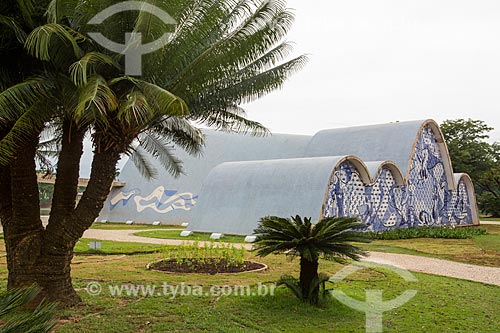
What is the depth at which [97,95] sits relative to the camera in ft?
18.1

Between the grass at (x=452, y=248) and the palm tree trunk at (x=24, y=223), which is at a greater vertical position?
the palm tree trunk at (x=24, y=223)

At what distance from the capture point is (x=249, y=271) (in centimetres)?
1067

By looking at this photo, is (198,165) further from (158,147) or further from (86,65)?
(86,65)

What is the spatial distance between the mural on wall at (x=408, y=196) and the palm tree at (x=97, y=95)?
42.1ft

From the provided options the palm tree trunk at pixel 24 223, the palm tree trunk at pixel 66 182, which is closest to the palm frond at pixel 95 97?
the palm tree trunk at pixel 66 182

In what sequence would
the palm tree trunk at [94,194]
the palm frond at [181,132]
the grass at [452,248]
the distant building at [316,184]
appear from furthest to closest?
the distant building at [316,184] → the grass at [452,248] → the palm frond at [181,132] → the palm tree trunk at [94,194]

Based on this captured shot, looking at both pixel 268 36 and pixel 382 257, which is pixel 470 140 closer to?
pixel 382 257

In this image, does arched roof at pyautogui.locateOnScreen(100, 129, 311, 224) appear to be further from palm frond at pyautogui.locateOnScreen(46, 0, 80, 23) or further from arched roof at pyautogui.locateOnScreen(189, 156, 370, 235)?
palm frond at pyautogui.locateOnScreen(46, 0, 80, 23)

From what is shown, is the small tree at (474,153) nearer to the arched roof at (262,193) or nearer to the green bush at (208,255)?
the arched roof at (262,193)

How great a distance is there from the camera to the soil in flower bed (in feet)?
34.7

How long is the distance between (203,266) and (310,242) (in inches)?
157

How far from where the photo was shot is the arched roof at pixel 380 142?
2484 cm

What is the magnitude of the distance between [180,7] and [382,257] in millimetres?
10079

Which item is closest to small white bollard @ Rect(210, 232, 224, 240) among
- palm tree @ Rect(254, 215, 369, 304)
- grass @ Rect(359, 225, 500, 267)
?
grass @ Rect(359, 225, 500, 267)
